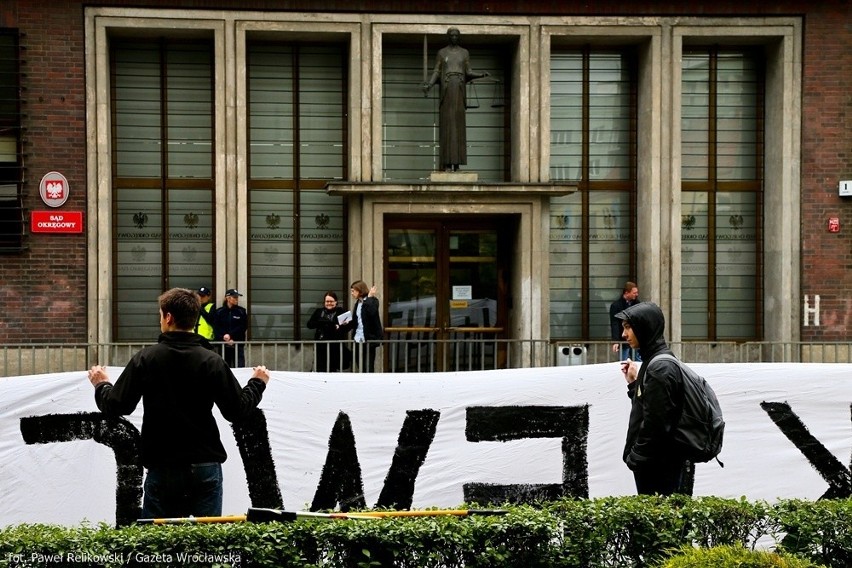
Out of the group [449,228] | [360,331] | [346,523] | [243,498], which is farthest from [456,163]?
[346,523]

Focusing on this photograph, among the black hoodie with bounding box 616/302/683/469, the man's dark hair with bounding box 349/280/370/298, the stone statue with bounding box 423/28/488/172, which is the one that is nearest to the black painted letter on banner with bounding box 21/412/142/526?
the black hoodie with bounding box 616/302/683/469

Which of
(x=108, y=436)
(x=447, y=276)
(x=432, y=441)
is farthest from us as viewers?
(x=447, y=276)

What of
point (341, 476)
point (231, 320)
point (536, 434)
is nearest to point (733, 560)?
point (536, 434)

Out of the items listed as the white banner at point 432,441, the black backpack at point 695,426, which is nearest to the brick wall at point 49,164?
the white banner at point 432,441

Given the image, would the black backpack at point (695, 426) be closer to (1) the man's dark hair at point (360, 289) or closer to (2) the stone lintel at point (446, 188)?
(1) the man's dark hair at point (360, 289)

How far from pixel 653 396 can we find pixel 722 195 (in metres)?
13.4

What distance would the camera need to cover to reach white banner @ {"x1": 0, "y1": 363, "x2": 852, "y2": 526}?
9641 millimetres

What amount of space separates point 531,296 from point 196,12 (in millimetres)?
6899

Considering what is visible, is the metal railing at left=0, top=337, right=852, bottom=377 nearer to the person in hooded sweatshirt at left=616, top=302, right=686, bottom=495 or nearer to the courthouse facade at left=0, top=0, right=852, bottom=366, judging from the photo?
the courthouse facade at left=0, top=0, right=852, bottom=366

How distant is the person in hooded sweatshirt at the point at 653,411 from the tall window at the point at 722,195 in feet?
41.5

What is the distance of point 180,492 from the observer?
6977 millimetres

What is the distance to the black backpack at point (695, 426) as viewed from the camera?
7.65 m

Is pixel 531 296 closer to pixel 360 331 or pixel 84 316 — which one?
pixel 360 331

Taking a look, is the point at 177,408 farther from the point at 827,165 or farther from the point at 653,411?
the point at 827,165
